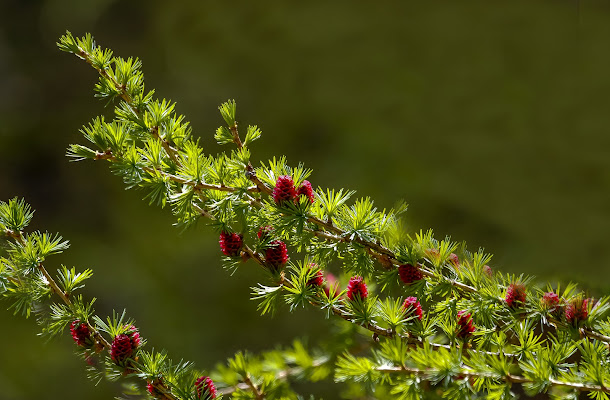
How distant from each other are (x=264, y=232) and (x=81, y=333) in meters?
0.12

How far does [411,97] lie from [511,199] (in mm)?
361

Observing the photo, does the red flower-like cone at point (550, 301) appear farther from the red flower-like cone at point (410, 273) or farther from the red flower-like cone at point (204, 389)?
the red flower-like cone at point (204, 389)

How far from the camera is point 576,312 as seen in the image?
0.34m

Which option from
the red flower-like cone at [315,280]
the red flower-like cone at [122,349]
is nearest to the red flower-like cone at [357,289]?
the red flower-like cone at [315,280]

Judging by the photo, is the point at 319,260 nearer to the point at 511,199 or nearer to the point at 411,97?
the point at 511,199

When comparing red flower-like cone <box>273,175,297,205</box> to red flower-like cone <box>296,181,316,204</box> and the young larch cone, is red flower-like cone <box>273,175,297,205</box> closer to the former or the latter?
red flower-like cone <box>296,181,316,204</box>

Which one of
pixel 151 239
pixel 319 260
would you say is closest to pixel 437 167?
pixel 151 239

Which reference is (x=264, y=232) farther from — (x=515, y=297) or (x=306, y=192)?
(x=515, y=297)

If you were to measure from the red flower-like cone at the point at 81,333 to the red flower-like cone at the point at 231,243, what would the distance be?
96mm

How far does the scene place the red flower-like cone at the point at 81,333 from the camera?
1.19 ft

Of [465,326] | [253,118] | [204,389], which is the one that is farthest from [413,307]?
[253,118]

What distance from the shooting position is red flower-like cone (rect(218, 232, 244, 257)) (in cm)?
36

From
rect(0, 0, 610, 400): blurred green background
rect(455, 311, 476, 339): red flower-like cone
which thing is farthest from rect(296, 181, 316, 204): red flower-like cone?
rect(0, 0, 610, 400): blurred green background

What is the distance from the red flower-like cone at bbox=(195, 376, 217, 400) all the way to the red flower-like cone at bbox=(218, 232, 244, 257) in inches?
3.1
